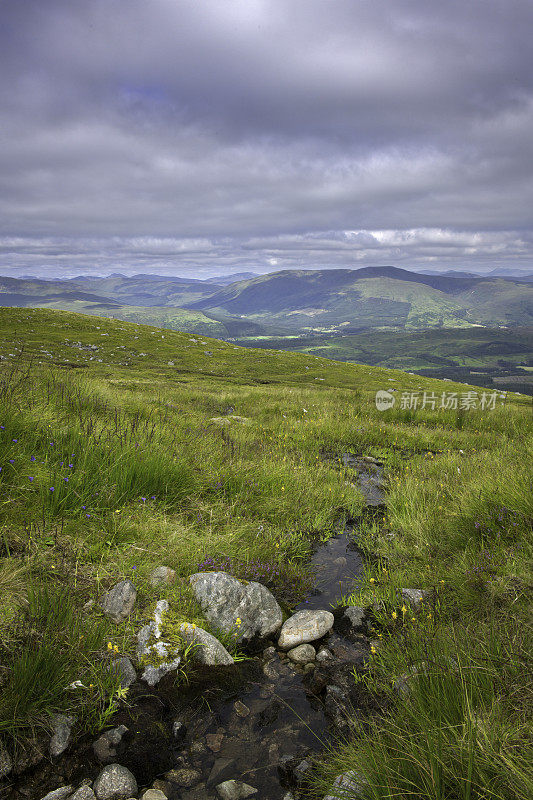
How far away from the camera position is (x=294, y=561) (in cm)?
542

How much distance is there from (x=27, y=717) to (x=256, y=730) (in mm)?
1725

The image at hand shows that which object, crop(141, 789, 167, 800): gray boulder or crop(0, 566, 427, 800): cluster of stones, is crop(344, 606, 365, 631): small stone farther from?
crop(141, 789, 167, 800): gray boulder

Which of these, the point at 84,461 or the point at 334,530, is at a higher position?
the point at 84,461

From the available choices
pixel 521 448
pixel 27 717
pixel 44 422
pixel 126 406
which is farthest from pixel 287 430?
pixel 27 717

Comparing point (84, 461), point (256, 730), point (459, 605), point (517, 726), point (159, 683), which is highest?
point (84, 461)

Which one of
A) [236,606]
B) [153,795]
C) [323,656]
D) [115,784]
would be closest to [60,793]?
[115,784]

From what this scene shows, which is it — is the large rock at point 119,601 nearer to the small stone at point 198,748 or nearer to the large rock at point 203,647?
the large rock at point 203,647

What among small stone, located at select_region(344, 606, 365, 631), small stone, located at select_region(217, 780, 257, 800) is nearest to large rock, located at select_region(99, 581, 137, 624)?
small stone, located at select_region(217, 780, 257, 800)

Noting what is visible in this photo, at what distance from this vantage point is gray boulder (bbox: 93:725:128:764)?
104 inches

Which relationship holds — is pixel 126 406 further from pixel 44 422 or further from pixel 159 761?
pixel 159 761

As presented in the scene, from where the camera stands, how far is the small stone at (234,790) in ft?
8.38

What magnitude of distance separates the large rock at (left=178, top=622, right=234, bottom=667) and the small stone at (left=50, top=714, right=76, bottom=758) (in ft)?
3.41

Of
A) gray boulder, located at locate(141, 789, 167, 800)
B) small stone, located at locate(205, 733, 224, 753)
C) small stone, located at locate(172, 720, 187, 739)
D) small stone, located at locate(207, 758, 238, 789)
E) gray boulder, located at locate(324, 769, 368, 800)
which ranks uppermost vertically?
gray boulder, located at locate(324, 769, 368, 800)

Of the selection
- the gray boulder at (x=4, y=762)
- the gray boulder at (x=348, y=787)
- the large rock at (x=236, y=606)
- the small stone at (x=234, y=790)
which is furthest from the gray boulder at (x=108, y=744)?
the gray boulder at (x=348, y=787)
